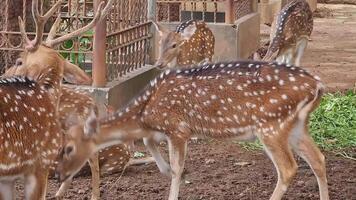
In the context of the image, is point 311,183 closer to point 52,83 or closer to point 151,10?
point 52,83

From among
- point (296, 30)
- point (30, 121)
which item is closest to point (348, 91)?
point (296, 30)

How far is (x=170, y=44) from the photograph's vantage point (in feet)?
34.3

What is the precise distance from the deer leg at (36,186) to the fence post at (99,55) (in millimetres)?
3343

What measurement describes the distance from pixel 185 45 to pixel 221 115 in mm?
3962

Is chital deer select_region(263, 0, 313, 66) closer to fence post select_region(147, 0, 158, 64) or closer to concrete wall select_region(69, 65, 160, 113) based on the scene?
fence post select_region(147, 0, 158, 64)

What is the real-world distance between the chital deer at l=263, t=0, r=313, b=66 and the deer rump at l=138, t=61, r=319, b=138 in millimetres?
4098

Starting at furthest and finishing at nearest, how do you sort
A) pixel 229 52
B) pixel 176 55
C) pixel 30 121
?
1. pixel 229 52
2. pixel 176 55
3. pixel 30 121

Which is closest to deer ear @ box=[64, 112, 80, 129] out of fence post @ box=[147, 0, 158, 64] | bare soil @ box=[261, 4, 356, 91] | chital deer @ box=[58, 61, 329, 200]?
chital deer @ box=[58, 61, 329, 200]

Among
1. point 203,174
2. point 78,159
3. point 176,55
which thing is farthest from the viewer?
point 176,55

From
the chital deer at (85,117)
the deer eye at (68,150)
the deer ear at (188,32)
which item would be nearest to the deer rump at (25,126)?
the deer eye at (68,150)

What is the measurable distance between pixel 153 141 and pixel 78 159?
73 centimetres

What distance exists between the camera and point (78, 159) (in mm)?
6891

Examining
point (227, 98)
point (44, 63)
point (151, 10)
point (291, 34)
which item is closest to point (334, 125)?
point (291, 34)

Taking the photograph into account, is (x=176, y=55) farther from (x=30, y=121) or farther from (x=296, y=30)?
(x=30, y=121)
